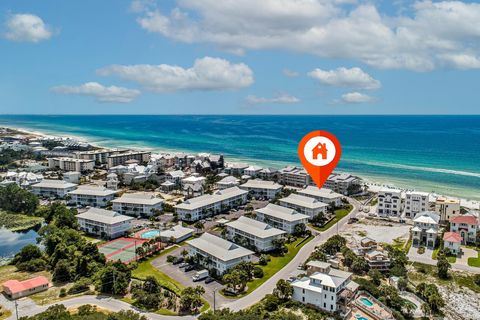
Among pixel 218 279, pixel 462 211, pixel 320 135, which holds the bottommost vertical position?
pixel 218 279

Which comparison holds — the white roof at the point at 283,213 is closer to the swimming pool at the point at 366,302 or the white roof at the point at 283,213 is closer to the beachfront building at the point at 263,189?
the beachfront building at the point at 263,189

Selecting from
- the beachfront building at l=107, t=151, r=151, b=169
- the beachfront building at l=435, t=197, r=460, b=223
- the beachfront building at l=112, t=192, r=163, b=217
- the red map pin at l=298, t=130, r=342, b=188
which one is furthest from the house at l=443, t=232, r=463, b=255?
the beachfront building at l=107, t=151, r=151, b=169

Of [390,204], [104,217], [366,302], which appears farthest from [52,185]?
[366,302]

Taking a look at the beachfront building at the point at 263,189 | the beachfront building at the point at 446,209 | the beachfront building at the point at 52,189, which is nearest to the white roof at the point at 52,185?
the beachfront building at the point at 52,189

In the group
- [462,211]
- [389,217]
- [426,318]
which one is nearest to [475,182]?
[462,211]

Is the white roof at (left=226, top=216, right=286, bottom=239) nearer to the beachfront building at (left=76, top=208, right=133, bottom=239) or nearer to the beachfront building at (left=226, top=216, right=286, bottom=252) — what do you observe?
the beachfront building at (left=226, top=216, right=286, bottom=252)

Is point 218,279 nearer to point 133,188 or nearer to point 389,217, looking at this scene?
point 389,217
